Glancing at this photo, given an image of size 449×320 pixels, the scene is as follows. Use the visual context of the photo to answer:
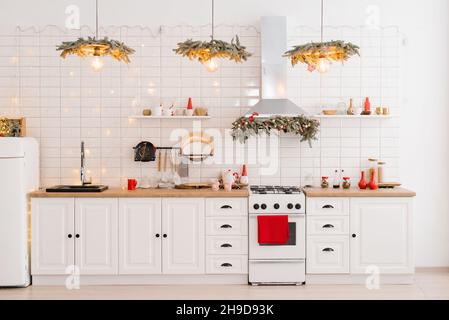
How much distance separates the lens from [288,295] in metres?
5.00

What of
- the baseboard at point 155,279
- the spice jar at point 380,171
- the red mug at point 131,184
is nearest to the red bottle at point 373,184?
the spice jar at point 380,171

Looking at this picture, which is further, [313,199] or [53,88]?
[53,88]

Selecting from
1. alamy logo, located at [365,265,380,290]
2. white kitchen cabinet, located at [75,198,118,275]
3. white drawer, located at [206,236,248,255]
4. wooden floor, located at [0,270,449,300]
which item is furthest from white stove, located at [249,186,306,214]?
white kitchen cabinet, located at [75,198,118,275]

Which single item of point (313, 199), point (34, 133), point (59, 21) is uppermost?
point (59, 21)

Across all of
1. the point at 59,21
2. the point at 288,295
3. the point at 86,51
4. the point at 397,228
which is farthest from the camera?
the point at 59,21

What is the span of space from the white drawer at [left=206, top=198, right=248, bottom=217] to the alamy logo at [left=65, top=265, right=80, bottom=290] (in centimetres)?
147

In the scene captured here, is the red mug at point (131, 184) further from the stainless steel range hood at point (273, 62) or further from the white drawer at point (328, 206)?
the white drawer at point (328, 206)

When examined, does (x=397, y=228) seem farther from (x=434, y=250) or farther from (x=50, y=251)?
(x=50, y=251)

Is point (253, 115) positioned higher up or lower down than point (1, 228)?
higher up

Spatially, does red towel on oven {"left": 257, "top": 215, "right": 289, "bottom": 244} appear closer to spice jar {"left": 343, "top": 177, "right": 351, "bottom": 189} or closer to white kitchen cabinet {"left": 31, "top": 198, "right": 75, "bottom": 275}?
spice jar {"left": 343, "top": 177, "right": 351, "bottom": 189}

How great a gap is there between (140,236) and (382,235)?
2.48 metres

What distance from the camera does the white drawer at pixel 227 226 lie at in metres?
5.35
